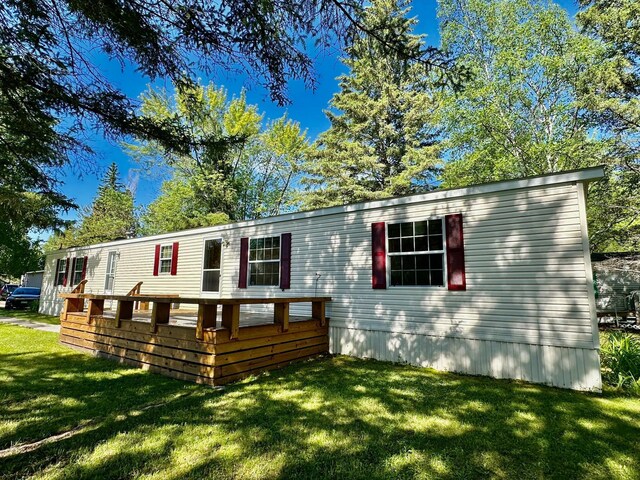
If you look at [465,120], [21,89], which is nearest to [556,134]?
[465,120]

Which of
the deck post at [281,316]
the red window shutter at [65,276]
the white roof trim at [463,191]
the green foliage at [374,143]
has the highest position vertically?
the green foliage at [374,143]

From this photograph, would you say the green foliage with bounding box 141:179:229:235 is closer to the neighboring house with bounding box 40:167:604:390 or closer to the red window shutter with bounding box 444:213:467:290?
the neighboring house with bounding box 40:167:604:390

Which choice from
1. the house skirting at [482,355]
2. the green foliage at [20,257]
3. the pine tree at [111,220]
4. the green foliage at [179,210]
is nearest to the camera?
the house skirting at [482,355]

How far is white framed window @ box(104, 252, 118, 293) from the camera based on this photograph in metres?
12.2

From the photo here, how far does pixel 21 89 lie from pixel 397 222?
18.2ft

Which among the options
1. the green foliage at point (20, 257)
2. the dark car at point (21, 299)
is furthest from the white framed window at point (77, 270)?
the green foliage at point (20, 257)

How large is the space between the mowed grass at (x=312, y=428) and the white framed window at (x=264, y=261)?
3392 mm

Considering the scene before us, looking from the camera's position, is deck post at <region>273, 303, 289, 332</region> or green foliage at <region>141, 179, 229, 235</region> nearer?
deck post at <region>273, 303, 289, 332</region>

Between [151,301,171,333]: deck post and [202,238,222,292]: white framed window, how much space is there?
3.65 meters

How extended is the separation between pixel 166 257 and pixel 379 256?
7.47 m

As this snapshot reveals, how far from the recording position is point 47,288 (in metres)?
15.1

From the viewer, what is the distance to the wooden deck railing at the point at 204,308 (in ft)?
15.0

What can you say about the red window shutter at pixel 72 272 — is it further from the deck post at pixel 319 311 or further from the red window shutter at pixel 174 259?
the deck post at pixel 319 311

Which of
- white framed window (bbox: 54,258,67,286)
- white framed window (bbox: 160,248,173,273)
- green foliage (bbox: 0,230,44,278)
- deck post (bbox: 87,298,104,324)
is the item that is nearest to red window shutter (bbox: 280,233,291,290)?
deck post (bbox: 87,298,104,324)
